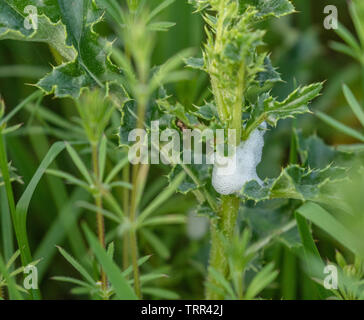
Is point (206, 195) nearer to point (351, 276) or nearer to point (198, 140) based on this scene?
point (198, 140)

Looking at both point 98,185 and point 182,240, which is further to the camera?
point 182,240

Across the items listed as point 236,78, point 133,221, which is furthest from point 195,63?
point 133,221

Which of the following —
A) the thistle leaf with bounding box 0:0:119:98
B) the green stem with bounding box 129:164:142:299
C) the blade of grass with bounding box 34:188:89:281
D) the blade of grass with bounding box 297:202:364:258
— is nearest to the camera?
the green stem with bounding box 129:164:142:299

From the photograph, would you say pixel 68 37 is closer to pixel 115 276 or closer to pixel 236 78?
pixel 236 78

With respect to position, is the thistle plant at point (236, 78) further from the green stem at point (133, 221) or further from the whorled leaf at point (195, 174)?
the green stem at point (133, 221)

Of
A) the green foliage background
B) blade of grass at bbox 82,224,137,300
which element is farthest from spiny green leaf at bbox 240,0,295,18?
blade of grass at bbox 82,224,137,300

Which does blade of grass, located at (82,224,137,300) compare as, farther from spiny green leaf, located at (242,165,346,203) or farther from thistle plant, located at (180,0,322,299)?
spiny green leaf, located at (242,165,346,203)

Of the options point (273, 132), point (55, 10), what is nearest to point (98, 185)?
point (55, 10)

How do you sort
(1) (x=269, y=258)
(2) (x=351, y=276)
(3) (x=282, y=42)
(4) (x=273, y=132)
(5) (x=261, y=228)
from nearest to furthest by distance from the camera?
(2) (x=351, y=276), (5) (x=261, y=228), (1) (x=269, y=258), (4) (x=273, y=132), (3) (x=282, y=42)

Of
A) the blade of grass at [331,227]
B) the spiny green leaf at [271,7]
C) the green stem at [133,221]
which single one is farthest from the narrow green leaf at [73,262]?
the spiny green leaf at [271,7]
